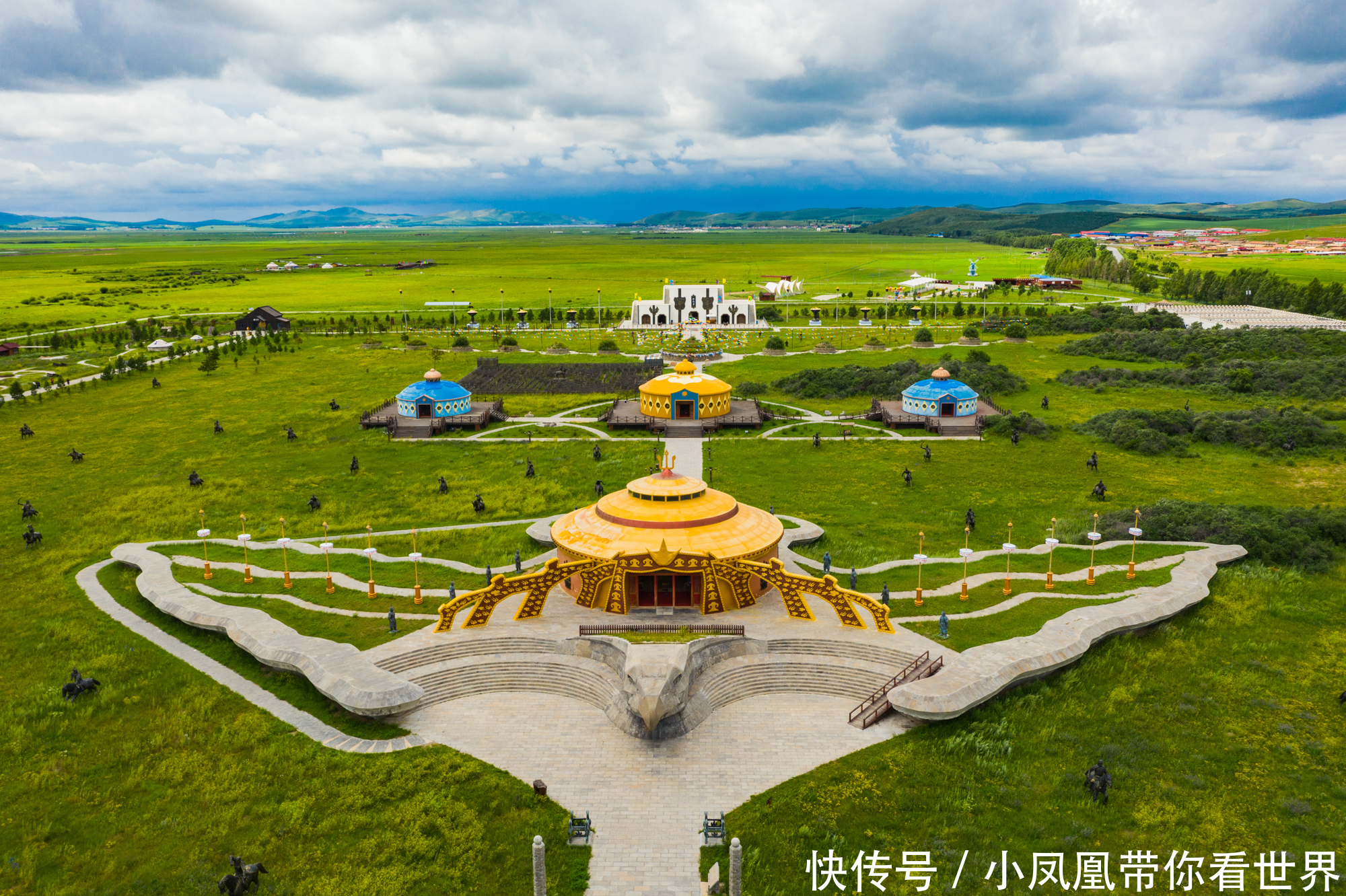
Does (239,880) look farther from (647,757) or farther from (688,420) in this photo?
(688,420)

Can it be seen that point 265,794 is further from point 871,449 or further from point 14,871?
point 871,449

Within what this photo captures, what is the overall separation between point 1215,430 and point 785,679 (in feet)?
172

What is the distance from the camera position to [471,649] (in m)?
33.3

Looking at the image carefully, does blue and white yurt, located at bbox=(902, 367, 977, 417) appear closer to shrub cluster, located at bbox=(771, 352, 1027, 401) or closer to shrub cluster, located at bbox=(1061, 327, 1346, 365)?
shrub cluster, located at bbox=(771, 352, 1027, 401)

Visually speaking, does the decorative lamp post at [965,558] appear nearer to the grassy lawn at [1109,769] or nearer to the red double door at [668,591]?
the grassy lawn at [1109,769]

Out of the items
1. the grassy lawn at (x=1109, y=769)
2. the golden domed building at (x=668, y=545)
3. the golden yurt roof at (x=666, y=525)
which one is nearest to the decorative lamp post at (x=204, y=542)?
the golden yurt roof at (x=666, y=525)

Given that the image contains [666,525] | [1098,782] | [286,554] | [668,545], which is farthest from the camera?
[286,554]

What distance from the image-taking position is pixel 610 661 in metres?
32.2

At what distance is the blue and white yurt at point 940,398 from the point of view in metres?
73.1

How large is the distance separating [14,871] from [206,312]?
155376mm

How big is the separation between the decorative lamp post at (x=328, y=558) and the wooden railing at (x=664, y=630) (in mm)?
14144

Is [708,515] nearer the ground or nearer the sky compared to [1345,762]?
nearer the sky

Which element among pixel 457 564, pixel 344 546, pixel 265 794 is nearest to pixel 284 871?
pixel 265 794

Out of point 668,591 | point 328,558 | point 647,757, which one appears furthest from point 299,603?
point 647,757
